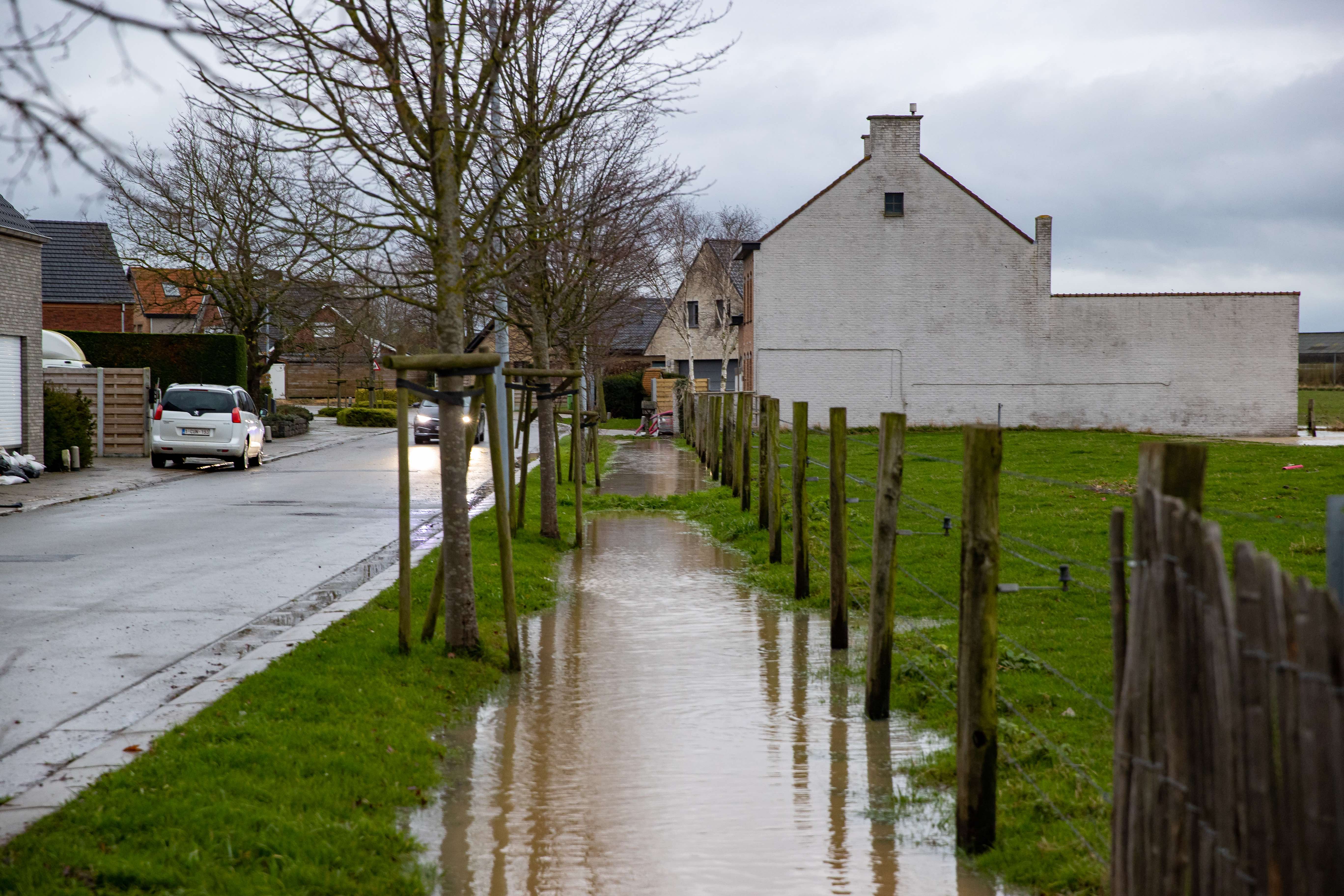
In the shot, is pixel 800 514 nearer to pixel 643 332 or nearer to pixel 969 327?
pixel 969 327

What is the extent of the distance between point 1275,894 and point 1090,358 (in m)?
38.7

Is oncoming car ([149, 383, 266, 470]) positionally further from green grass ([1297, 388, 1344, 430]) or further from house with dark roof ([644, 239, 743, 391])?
green grass ([1297, 388, 1344, 430])

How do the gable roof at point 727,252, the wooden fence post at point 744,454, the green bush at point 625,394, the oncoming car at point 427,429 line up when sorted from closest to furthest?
the wooden fence post at point 744,454 → the oncoming car at point 427,429 → the green bush at point 625,394 → the gable roof at point 727,252

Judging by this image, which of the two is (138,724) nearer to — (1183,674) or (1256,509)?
(1183,674)

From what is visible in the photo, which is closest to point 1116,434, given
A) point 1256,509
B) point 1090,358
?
point 1090,358

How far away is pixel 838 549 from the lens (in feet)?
27.7

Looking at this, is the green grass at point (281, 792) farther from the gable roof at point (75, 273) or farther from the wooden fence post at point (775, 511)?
the gable roof at point (75, 273)

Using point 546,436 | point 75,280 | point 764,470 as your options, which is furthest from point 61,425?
point 75,280

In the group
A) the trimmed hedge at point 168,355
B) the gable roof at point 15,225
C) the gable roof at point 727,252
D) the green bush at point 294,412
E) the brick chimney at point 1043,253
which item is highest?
the gable roof at point 727,252

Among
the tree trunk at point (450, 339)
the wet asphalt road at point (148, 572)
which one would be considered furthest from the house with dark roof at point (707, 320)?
the tree trunk at point (450, 339)

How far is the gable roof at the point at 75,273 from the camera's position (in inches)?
1913

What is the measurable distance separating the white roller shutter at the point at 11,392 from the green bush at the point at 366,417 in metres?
25.8

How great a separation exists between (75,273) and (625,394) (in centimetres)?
2403

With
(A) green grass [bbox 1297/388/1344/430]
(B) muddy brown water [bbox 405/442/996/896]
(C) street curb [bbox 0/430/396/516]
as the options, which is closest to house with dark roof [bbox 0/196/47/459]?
(C) street curb [bbox 0/430/396/516]
